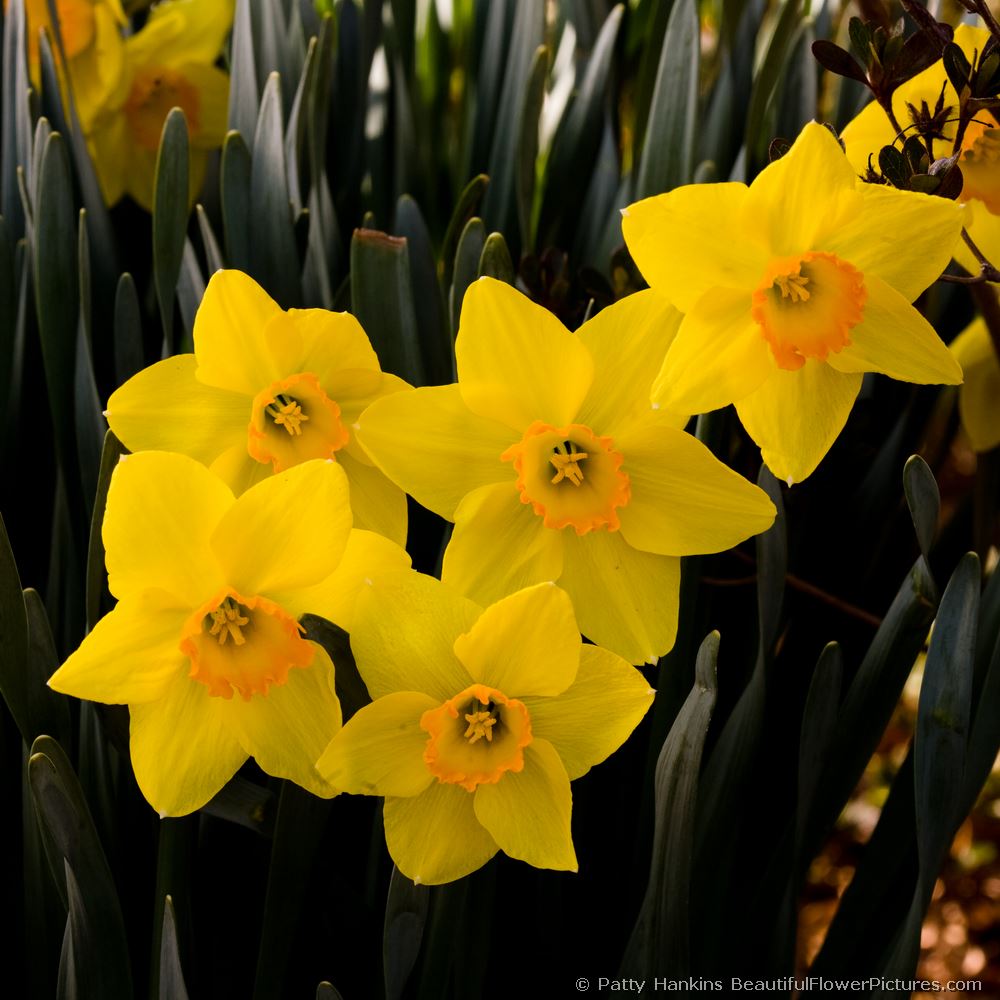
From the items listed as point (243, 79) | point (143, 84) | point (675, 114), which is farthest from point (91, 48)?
point (675, 114)

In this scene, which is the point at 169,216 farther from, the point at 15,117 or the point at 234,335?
the point at 15,117

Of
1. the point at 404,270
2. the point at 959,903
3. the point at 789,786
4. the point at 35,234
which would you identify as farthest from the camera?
the point at 959,903

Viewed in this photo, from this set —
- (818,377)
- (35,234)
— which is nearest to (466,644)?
(818,377)

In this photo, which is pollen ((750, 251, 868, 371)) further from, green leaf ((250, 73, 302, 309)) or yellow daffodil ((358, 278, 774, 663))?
green leaf ((250, 73, 302, 309))

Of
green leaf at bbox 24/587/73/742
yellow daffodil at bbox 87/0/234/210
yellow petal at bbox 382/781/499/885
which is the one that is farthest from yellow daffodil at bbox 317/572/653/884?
yellow daffodil at bbox 87/0/234/210

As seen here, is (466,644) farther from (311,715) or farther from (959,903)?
(959,903)

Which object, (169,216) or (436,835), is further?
(169,216)
